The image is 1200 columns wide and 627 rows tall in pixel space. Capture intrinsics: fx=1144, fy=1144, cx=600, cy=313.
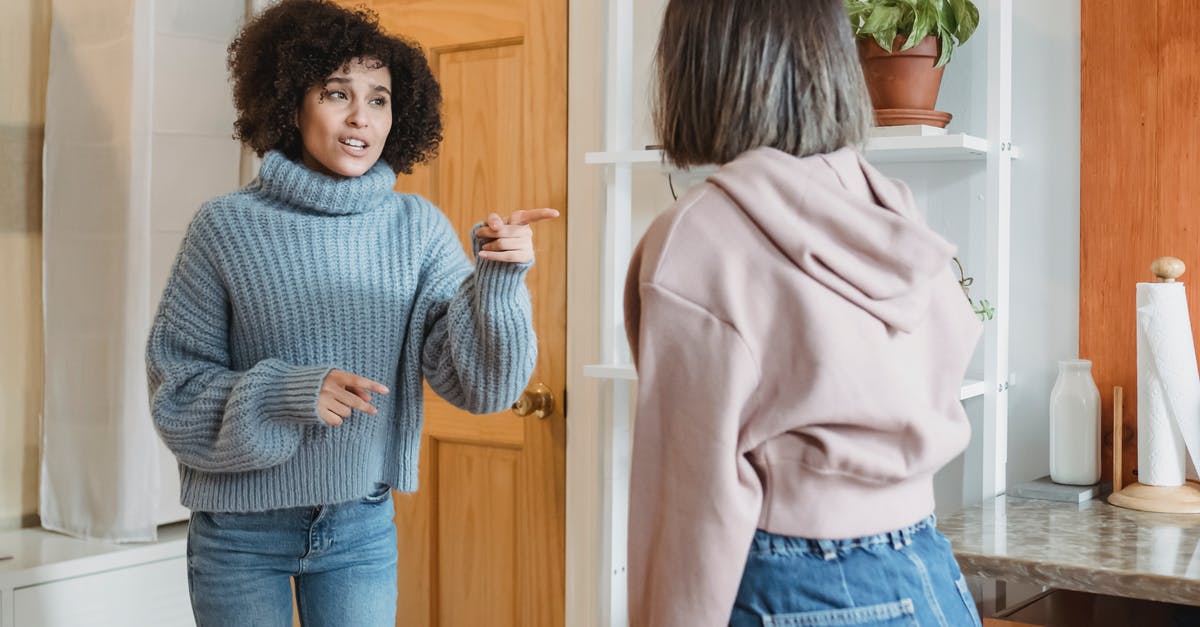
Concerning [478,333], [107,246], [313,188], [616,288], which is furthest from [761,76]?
[107,246]

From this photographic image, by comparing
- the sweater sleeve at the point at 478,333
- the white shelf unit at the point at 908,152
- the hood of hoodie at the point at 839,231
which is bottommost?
the sweater sleeve at the point at 478,333

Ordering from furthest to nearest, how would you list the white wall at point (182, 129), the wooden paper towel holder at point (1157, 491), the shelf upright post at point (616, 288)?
the white wall at point (182, 129)
the shelf upright post at point (616, 288)
the wooden paper towel holder at point (1157, 491)

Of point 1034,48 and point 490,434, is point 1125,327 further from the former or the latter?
point 490,434

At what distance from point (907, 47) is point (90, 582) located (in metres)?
1.72

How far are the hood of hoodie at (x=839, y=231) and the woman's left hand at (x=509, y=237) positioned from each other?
1.35 feet

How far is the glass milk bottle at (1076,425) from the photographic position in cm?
179

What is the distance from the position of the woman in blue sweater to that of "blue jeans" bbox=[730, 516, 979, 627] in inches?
21.4

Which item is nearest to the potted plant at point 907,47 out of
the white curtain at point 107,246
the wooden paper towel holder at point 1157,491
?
the wooden paper towel holder at point 1157,491

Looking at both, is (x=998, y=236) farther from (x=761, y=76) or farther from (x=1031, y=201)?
(x=761, y=76)

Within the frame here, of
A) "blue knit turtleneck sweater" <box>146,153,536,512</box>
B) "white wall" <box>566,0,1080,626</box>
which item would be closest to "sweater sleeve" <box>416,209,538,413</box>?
"blue knit turtleneck sweater" <box>146,153,536,512</box>

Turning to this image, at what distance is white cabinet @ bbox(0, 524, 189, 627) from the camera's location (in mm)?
2037

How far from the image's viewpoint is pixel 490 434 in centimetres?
233

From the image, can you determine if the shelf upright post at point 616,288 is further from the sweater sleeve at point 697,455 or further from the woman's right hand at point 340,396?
the sweater sleeve at point 697,455

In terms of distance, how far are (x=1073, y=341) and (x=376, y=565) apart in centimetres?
118
